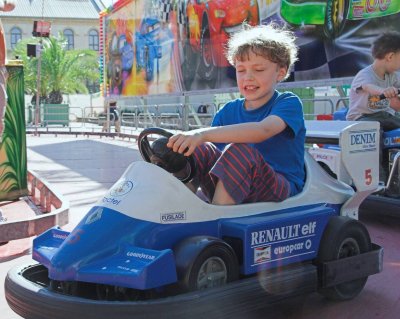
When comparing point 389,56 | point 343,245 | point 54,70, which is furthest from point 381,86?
point 54,70

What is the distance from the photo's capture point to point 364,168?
3.00 m

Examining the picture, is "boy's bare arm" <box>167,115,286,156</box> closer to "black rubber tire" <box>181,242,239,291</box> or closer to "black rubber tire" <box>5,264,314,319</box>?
"black rubber tire" <box>181,242,239,291</box>

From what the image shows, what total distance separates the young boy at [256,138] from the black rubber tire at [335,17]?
197 inches

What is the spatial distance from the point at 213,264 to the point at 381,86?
8.71 feet

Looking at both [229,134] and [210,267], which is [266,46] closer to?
[229,134]

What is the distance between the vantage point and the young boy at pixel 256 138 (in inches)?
88.7

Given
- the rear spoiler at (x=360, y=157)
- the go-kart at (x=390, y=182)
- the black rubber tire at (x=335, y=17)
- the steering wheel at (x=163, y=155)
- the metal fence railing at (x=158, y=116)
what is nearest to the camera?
the steering wheel at (x=163, y=155)

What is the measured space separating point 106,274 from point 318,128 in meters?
2.20

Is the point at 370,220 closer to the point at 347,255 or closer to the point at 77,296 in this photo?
the point at 347,255

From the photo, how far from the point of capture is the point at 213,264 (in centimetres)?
210

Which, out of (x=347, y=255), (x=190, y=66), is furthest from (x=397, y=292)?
(x=190, y=66)

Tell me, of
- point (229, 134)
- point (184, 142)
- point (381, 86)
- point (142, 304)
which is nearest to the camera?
point (142, 304)

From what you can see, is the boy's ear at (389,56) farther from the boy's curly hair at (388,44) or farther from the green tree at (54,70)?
the green tree at (54,70)

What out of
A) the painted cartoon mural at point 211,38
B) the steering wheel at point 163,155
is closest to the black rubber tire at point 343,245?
the steering wheel at point 163,155
